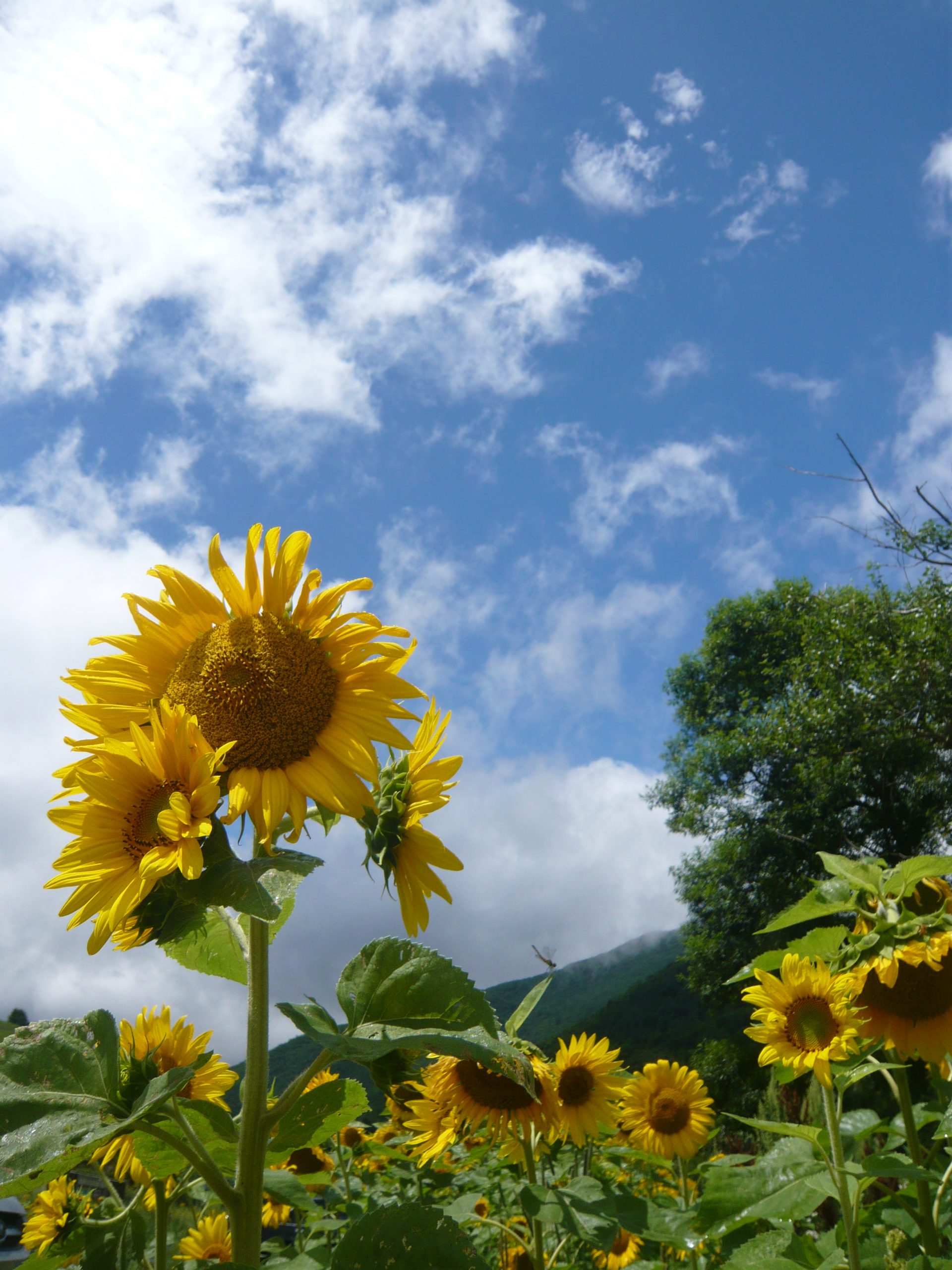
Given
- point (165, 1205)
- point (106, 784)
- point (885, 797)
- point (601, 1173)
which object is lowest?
point (601, 1173)

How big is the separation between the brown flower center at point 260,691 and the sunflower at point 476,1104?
119 centimetres

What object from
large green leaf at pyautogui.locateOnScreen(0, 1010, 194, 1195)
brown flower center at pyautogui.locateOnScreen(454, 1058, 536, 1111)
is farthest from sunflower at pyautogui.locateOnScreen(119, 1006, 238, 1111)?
large green leaf at pyautogui.locateOnScreen(0, 1010, 194, 1195)

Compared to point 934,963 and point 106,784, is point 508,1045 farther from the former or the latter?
point 934,963

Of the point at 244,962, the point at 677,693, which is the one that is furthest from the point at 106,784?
the point at 677,693

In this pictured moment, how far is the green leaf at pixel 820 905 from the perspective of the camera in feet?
4.82

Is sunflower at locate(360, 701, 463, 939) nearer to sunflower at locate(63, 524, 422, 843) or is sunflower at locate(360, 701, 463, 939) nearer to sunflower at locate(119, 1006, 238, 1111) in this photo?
sunflower at locate(63, 524, 422, 843)

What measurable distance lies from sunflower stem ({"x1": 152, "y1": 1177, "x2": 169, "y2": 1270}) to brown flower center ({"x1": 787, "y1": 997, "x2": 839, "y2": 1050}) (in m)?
1.20

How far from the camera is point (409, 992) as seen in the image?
35.8 inches

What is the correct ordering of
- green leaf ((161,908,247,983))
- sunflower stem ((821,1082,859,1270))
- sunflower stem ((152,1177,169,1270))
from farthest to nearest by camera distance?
sunflower stem ((821,1082,859,1270))
sunflower stem ((152,1177,169,1270))
green leaf ((161,908,247,983))

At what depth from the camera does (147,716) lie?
1040mm

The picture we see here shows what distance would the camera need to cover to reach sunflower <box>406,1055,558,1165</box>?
1.89 m

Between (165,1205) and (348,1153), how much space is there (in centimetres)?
251

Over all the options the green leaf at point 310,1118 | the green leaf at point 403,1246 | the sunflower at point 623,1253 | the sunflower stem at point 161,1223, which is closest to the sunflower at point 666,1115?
the sunflower at point 623,1253

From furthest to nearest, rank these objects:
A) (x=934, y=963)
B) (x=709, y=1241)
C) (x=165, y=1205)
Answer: (x=709, y=1241) → (x=934, y=963) → (x=165, y=1205)
